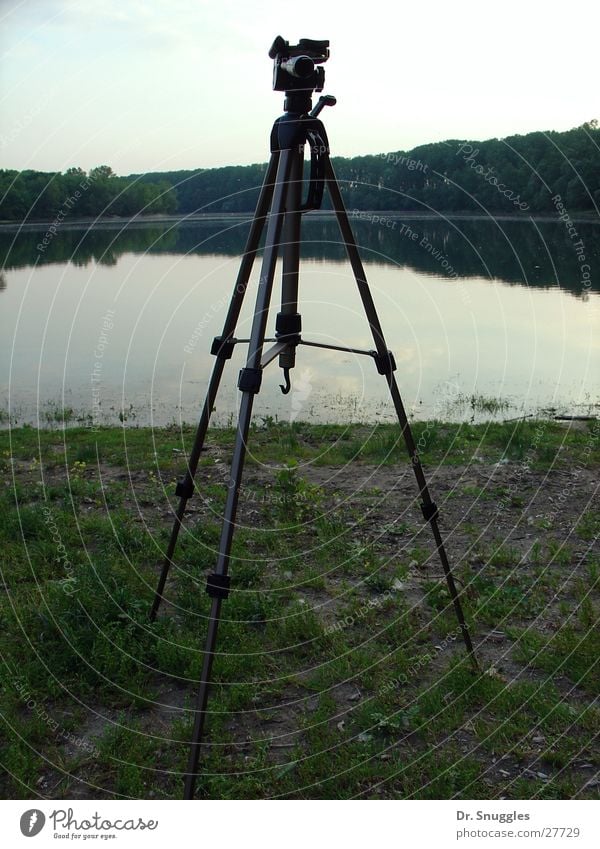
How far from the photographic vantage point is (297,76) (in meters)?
3.17

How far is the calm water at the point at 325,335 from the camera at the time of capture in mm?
10359

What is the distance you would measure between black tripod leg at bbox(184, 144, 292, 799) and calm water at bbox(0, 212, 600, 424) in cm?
219

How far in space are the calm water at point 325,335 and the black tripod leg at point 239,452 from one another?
2195 millimetres

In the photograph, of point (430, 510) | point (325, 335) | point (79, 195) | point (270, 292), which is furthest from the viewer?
point (325, 335)

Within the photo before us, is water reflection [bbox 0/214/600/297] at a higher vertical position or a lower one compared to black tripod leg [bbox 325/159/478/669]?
higher

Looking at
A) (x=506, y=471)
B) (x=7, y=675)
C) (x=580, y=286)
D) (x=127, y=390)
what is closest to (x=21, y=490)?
(x=7, y=675)

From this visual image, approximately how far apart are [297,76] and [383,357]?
1313mm

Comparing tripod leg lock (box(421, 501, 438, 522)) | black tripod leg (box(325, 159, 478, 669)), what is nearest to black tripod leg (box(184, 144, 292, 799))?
black tripod leg (box(325, 159, 478, 669))

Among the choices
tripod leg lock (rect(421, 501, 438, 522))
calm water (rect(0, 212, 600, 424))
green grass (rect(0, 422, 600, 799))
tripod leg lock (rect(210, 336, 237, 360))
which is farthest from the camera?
calm water (rect(0, 212, 600, 424))

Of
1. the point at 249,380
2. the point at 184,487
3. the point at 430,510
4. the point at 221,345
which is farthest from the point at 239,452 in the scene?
the point at 430,510

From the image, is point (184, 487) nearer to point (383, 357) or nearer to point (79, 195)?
point (383, 357)
